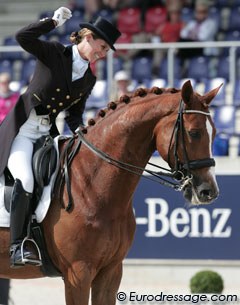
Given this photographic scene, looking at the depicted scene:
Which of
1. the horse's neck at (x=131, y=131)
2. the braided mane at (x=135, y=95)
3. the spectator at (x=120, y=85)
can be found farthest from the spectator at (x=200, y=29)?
the horse's neck at (x=131, y=131)

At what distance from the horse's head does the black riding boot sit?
107 centimetres

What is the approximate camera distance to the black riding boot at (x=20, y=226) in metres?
6.36

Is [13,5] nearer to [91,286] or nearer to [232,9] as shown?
[232,9]

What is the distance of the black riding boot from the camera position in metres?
6.36

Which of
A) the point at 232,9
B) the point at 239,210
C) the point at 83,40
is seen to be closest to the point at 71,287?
the point at 83,40

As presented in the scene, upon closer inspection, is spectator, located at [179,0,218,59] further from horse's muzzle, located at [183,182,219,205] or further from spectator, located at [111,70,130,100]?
horse's muzzle, located at [183,182,219,205]

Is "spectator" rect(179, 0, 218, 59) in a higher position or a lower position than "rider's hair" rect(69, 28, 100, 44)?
lower

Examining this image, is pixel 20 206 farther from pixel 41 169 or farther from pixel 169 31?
pixel 169 31

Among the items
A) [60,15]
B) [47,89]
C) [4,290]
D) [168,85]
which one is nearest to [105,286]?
[47,89]

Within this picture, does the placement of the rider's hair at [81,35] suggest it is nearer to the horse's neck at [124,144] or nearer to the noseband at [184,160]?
the horse's neck at [124,144]

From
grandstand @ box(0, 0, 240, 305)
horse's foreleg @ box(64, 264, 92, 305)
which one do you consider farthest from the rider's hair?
grandstand @ box(0, 0, 240, 305)

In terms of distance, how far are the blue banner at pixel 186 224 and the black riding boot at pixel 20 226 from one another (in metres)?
4.41

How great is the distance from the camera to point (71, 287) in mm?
6238

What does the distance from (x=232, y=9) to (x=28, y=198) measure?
365 inches
